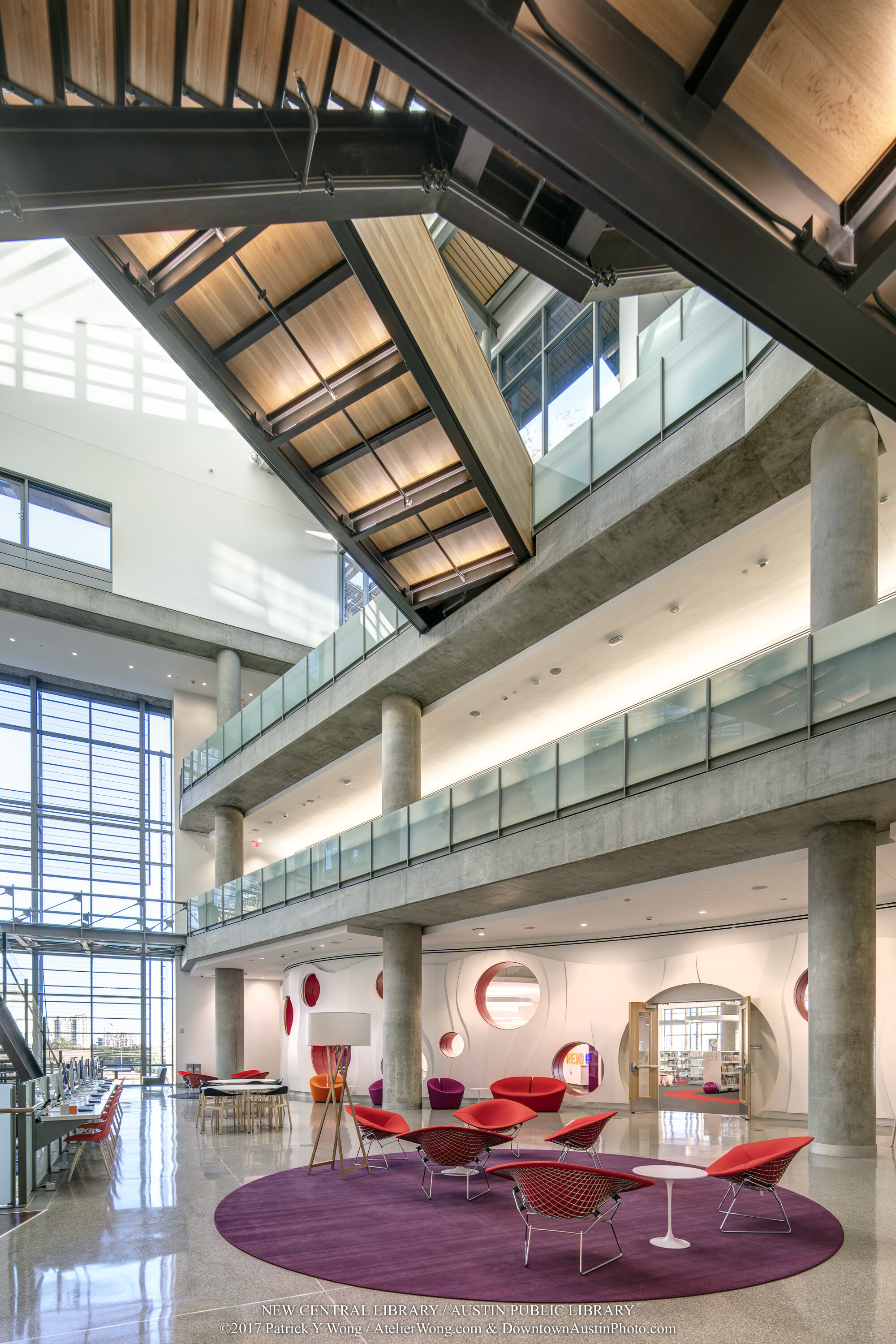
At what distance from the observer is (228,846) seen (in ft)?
87.9

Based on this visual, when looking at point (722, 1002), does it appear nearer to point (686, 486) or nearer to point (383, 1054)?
point (383, 1054)

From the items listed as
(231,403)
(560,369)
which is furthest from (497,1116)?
(560,369)

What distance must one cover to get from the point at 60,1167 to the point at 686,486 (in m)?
11.4

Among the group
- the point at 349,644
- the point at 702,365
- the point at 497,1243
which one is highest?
the point at 702,365

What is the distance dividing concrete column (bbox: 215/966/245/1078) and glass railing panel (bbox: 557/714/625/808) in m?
17.7

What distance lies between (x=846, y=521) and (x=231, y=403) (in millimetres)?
8150

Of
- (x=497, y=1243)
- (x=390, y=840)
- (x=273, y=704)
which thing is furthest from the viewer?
(x=273, y=704)

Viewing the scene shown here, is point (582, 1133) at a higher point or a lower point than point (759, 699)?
lower

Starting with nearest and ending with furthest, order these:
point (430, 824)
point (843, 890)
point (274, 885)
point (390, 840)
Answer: point (843, 890), point (430, 824), point (390, 840), point (274, 885)

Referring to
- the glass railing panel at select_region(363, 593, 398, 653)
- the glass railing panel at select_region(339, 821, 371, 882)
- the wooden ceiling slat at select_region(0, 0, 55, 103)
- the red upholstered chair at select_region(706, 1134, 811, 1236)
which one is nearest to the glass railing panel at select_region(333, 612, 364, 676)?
the glass railing panel at select_region(363, 593, 398, 653)

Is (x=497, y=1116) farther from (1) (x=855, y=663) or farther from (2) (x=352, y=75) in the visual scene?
(2) (x=352, y=75)

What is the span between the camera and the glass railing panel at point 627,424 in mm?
12609

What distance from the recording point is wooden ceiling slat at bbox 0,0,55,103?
5031mm

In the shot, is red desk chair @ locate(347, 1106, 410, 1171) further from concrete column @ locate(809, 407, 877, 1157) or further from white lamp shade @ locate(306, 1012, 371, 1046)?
concrete column @ locate(809, 407, 877, 1157)
